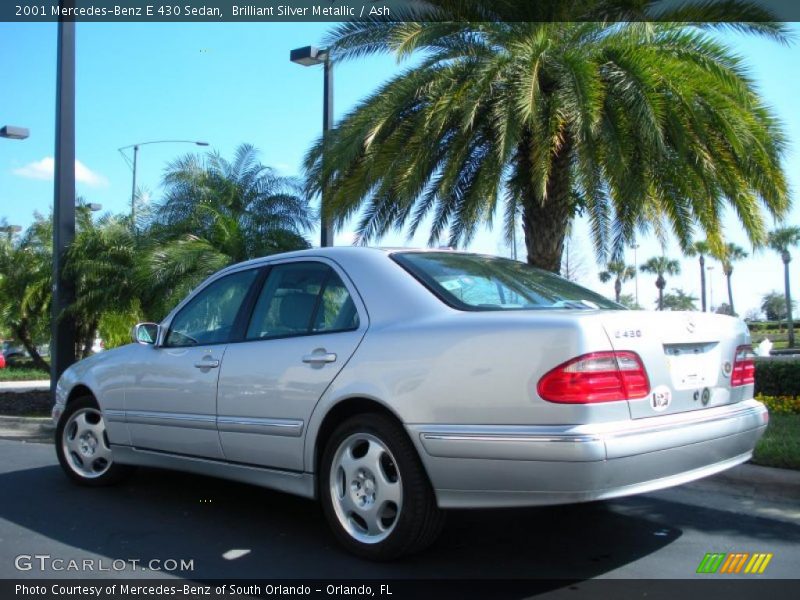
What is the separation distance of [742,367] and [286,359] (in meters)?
2.43

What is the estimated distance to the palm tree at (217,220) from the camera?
1166cm

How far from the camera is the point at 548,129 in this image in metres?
9.02

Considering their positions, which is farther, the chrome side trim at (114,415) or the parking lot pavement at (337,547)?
the chrome side trim at (114,415)

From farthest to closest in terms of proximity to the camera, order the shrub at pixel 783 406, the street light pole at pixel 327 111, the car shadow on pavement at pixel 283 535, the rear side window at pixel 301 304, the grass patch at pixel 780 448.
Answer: the street light pole at pixel 327 111 → the shrub at pixel 783 406 → the grass patch at pixel 780 448 → the rear side window at pixel 301 304 → the car shadow on pavement at pixel 283 535

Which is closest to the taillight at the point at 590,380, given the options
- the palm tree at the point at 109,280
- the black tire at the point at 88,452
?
the black tire at the point at 88,452

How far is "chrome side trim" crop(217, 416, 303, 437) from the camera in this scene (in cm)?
432

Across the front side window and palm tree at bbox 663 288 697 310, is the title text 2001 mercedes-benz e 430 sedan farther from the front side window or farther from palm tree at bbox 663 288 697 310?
palm tree at bbox 663 288 697 310

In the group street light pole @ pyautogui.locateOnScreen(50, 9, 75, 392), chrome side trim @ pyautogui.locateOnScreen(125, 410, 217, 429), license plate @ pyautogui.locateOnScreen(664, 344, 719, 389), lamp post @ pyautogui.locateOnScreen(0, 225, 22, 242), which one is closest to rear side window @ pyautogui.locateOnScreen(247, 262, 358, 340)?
chrome side trim @ pyautogui.locateOnScreen(125, 410, 217, 429)

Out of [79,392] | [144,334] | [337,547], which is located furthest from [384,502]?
[79,392]

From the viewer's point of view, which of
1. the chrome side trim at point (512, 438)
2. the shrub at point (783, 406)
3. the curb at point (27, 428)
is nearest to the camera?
the chrome side trim at point (512, 438)

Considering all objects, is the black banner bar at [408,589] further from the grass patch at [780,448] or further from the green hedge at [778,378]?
the green hedge at [778,378]

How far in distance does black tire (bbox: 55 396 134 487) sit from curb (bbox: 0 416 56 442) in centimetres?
357

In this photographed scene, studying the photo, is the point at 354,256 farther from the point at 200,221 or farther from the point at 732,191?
the point at 200,221

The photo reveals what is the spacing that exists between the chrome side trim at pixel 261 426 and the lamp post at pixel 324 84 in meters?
6.15
